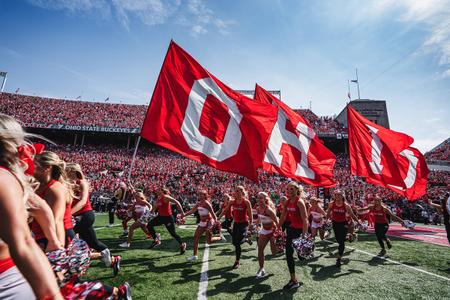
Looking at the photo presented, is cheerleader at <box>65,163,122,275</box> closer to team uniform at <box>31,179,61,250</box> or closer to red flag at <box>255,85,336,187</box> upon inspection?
team uniform at <box>31,179,61,250</box>

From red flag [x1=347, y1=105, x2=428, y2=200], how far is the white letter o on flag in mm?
6026

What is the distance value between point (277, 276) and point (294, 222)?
4.40 feet

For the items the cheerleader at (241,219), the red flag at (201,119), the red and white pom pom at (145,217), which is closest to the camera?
the red flag at (201,119)

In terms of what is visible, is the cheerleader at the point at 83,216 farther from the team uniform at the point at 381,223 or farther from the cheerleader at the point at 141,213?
the team uniform at the point at 381,223

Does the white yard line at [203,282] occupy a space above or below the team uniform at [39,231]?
below

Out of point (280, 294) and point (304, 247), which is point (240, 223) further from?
point (280, 294)

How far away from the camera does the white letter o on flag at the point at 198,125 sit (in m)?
5.82

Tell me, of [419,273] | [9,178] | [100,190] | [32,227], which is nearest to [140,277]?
[32,227]

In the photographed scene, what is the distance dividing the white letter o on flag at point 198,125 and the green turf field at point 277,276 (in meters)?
2.71

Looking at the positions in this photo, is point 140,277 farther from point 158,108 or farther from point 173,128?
point 158,108

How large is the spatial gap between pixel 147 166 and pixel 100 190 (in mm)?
10372

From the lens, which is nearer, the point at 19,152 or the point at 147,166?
the point at 19,152

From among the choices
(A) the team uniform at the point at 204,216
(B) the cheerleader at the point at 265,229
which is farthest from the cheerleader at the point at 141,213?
(B) the cheerleader at the point at 265,229

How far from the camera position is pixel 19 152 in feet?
5.13
